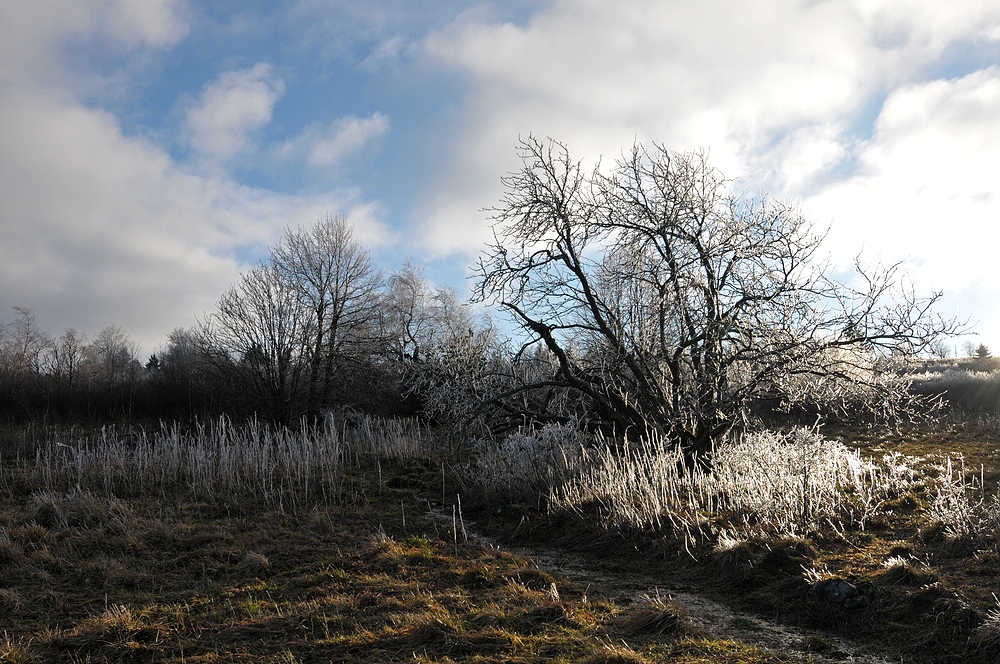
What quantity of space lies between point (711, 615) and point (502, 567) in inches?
73.9

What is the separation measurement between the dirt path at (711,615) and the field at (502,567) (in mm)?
20

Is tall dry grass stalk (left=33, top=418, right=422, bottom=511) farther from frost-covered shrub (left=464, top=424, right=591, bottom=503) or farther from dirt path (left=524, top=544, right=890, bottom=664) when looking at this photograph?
dirt path (left=524, top=544, right=890, bottom=664)

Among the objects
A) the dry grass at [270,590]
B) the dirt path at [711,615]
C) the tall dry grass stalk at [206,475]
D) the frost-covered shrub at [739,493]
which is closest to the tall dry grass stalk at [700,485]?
the frost-covered shrub at [739,493]

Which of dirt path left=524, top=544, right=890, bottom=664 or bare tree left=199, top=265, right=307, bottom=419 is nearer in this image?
dirt path left=524, top=544, right=890, bottom=664

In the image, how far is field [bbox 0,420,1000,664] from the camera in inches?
159

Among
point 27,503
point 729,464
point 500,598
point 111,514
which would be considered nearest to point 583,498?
point 729,464

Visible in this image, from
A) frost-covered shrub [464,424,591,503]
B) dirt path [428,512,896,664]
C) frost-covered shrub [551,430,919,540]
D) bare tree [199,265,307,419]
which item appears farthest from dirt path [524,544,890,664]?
bare tree [199,265,307,419]

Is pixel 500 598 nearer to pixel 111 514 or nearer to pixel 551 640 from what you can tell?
pixel 551 640

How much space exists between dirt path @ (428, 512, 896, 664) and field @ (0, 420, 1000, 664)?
0.02 m

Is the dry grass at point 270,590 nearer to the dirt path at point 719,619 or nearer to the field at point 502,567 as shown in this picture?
the field at point 502,567

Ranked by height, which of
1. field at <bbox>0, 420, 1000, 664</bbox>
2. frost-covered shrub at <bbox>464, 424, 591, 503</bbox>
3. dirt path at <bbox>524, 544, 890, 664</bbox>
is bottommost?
dirt path at <bbox>524, 544, 890, 664</bbox>

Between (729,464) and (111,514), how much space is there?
794cm

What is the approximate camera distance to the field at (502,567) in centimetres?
404

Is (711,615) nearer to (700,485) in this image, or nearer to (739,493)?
(739,493)
